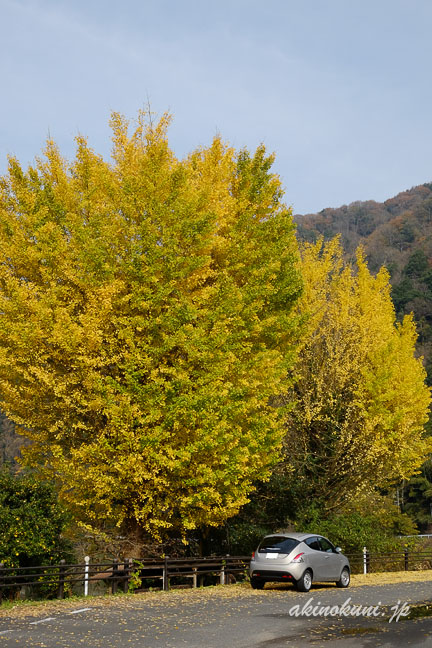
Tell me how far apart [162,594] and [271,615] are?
4185mm

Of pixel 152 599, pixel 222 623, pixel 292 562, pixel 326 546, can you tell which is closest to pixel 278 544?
pixel 292 562

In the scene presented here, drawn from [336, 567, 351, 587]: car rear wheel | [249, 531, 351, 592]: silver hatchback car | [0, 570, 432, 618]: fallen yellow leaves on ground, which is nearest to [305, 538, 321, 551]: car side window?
[249, 531, 351, 592]: silver hatchback car

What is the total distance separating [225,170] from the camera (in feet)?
60.4

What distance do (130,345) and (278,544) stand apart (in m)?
6.01

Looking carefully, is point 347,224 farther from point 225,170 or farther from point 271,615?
point 271,615

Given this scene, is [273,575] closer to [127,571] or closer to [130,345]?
[127,571]

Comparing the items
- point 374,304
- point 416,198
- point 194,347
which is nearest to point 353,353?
point 374,304

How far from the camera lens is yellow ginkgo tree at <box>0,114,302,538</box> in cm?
1352

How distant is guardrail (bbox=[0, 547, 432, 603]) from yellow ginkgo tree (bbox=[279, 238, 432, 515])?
295 cm

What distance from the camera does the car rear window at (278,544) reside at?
1438 cm

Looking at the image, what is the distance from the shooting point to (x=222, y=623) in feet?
30.0

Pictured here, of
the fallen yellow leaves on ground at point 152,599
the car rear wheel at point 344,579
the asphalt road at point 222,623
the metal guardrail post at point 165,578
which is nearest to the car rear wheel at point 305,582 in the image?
the fallen yellow leaves on ground at point 152,599

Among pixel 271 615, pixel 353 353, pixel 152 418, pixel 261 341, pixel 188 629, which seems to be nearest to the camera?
pixel 188 629

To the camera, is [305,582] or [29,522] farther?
[305,582]
